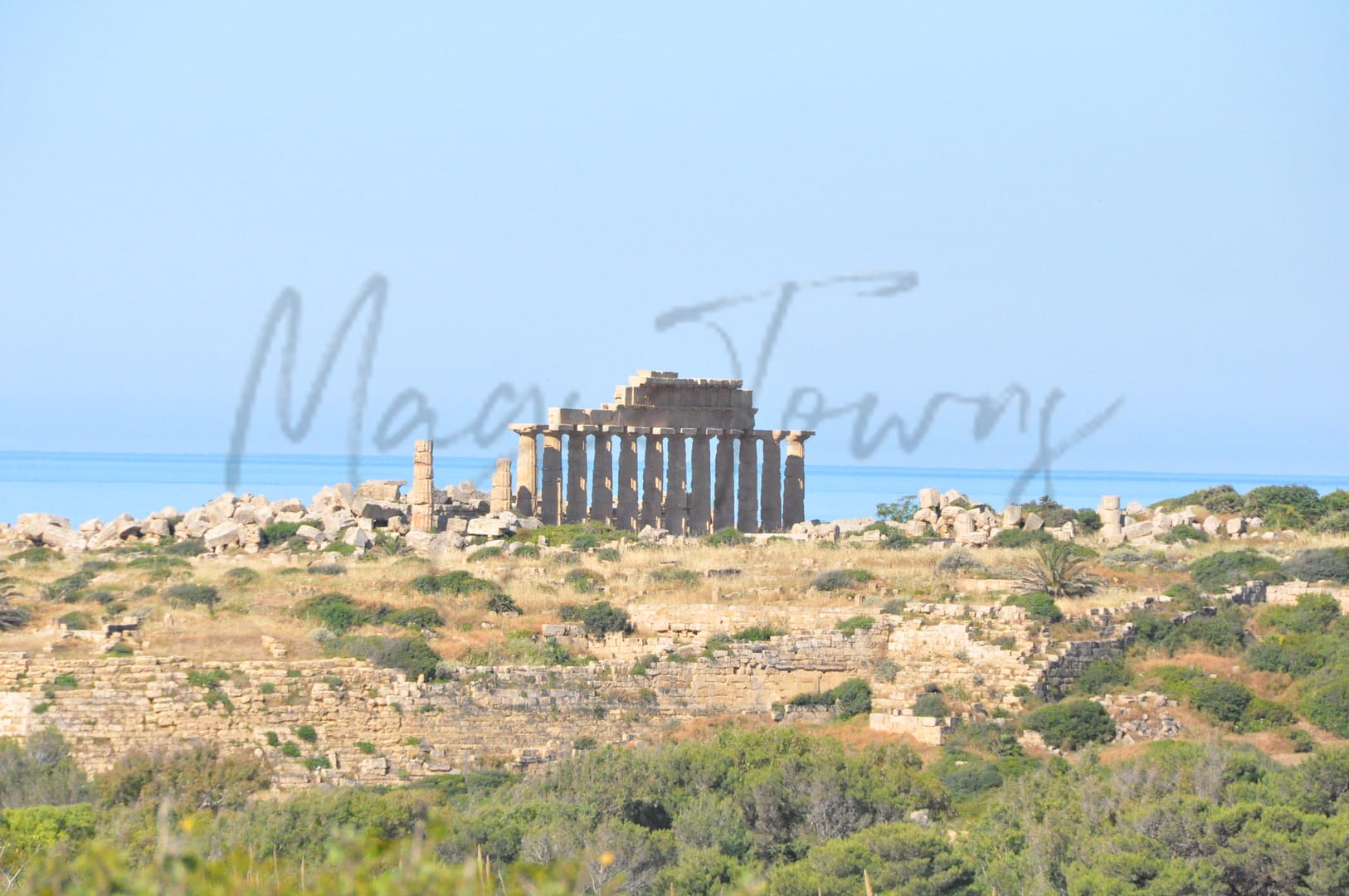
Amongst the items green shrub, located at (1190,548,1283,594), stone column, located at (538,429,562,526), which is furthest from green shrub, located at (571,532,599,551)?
green shrub, located at (1190,548,1283,594)

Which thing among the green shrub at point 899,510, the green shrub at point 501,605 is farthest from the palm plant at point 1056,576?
the green shrub at point 899,510

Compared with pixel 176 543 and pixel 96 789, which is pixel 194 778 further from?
pixel 176 543

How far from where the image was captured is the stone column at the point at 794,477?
63.8m

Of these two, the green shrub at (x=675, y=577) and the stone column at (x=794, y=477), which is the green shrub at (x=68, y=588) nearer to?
the green shrub at (x=675, y=577)

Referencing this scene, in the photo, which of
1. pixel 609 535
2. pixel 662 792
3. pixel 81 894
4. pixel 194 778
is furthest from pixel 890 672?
pixel 81 894

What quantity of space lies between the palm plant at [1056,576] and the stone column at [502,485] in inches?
741

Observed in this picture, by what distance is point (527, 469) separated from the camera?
195ft

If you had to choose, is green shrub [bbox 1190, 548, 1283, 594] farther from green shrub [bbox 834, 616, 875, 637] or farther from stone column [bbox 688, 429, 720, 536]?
stone column [bbox 688, 429, 720, 536]

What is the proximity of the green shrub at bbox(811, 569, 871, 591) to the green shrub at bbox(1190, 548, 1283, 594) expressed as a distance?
21.5 feet

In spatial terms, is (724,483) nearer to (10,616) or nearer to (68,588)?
(68,588)

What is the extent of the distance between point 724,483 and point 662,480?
1802 mm

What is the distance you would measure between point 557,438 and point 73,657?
2614cm

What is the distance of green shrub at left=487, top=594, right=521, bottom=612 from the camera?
40281 mm

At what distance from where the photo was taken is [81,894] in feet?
47.3
